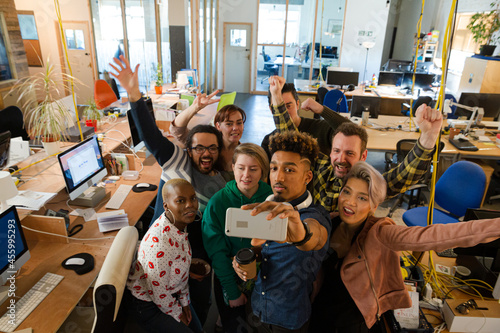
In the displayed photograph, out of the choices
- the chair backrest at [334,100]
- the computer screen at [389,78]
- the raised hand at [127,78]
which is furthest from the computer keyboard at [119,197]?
the computer screen at [389,78]

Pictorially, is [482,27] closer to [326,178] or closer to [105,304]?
[326,178]

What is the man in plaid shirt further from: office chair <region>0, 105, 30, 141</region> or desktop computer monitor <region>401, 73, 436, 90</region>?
desktop computer monitor <region>401, 73, 436, 90</region>

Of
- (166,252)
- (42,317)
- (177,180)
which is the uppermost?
(177,180)

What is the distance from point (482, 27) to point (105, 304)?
30.2 feet

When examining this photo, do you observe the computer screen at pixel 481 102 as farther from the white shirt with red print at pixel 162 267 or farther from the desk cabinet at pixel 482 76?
the white shirt with red print at pixel 162 267

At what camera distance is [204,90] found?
10445mm

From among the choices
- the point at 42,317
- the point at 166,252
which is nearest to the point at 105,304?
the point at 166,252

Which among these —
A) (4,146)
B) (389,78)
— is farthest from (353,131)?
(389,78)

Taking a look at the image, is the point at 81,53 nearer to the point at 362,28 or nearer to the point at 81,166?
the point at 81,166

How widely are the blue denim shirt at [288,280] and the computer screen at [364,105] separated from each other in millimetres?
4794

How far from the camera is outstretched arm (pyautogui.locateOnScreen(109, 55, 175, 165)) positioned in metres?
2.08

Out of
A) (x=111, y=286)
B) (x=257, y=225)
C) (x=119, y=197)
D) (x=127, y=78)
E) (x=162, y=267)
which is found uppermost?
(x=127, y=78)

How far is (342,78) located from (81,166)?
282 inches

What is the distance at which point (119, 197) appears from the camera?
10.0 feet
